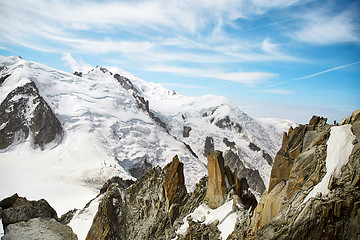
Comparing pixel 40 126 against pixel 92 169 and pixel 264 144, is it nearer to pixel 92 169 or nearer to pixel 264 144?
pixel 92 169

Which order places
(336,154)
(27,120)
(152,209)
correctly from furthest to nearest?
(27,120) < (152,209) < (336,154)

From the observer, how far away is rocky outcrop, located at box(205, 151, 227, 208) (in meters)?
20.8

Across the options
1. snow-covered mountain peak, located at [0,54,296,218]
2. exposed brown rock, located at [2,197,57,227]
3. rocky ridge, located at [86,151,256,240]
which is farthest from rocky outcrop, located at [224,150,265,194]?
exposed brown rock, located at [2,197,57,227]

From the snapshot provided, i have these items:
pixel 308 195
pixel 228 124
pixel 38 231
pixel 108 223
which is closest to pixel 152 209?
pixel 108 223

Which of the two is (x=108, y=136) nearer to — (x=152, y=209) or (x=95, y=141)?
(x=95, y=141)

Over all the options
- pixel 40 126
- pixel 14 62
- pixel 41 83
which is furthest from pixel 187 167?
pixel 14 62

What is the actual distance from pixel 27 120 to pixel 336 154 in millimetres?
96919

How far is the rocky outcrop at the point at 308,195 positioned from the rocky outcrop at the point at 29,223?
2159 cm

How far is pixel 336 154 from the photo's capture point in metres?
10.6

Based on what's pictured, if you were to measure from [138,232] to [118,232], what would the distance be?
2238 millimetres

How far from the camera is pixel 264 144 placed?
427ft

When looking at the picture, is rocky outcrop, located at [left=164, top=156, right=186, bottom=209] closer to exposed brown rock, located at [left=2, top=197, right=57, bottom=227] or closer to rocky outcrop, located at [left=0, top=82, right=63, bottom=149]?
exposed brown rock, located at [left=2, top=197, right=57, bottom=227]

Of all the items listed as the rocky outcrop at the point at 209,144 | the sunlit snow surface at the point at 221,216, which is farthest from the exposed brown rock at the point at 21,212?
the rocky outcrop at the point at 209,144

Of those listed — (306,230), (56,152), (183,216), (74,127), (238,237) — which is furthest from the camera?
(74,127)
